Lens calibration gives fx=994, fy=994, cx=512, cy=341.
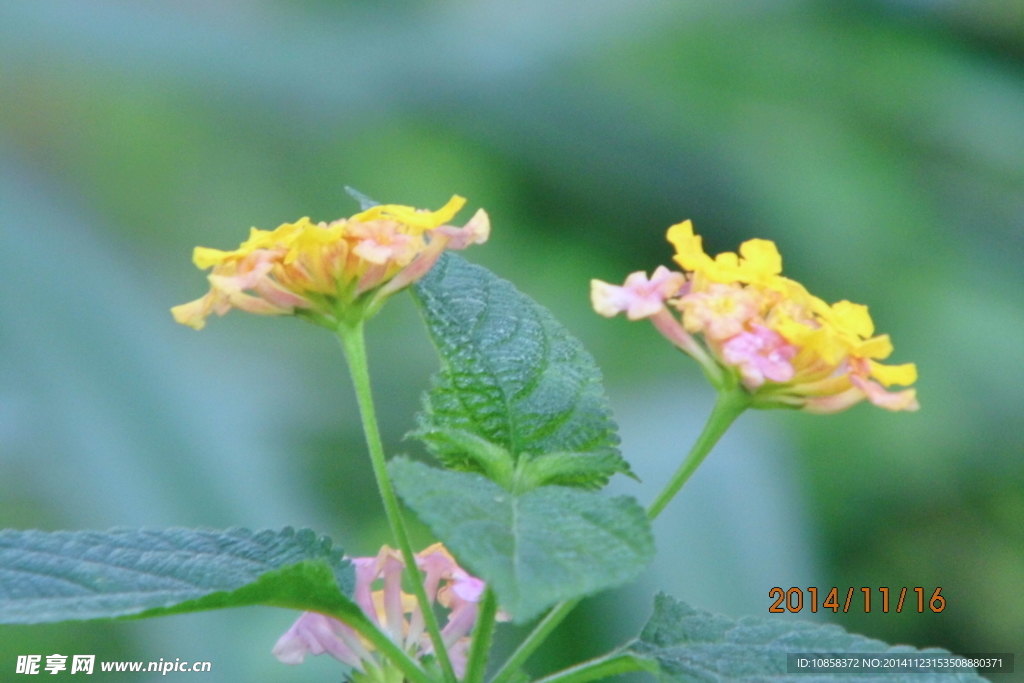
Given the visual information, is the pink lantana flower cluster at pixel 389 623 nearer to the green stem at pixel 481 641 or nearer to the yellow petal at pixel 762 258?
the green stem at pixel 481 641

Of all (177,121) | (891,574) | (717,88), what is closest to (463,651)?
(891,574)

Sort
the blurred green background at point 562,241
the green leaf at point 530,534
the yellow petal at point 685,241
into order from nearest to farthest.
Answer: the green leaf at point 530,534 < the yellow petal at point 685,241 < the blurred green background at point 562,241

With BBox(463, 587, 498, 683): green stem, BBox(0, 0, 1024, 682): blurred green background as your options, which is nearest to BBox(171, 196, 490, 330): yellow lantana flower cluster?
BBox(463, 587, 498, 683): green stem

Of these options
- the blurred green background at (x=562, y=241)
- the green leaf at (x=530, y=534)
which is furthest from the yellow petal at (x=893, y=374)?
the blurred green background at (x=562, y=241)

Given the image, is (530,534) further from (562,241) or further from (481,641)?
(562,241)

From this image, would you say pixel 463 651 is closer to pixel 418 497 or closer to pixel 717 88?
pixel 418 497

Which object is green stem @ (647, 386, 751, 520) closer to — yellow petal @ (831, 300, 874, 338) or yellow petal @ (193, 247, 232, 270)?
yellow petal @ (831, 300, 874, 338)
